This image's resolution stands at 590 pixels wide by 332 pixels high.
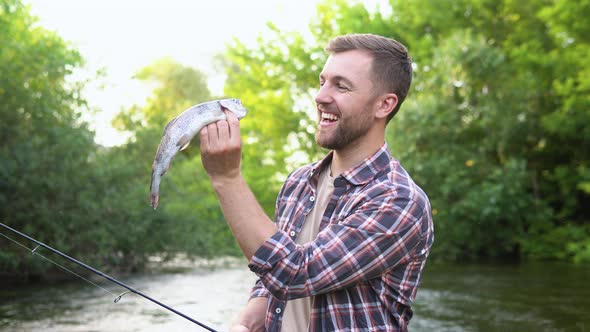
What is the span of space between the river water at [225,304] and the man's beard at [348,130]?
5.86m

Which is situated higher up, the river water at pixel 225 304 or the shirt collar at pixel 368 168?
the river water at pixel 225 304

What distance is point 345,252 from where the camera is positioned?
1.87m

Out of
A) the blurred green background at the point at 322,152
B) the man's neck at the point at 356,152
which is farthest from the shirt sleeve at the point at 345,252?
the blurred green background at the point at 322,152

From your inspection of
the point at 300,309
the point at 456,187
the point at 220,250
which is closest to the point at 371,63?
the point at 300,309

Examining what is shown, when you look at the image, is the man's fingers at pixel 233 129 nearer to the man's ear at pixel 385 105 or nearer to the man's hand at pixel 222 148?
the man's hand at pixel 222 148

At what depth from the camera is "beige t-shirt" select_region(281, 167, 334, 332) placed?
6.93ft

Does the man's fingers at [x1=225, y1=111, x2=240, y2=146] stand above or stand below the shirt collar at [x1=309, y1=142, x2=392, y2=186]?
above

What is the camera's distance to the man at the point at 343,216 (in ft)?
6.06

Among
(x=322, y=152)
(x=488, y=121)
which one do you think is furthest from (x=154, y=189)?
(x=322, y=152)

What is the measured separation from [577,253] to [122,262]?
1039 centimetres

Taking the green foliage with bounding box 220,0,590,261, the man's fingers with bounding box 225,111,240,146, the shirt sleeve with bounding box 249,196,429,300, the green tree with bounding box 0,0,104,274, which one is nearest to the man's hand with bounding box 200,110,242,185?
the man's fingers with bounding box 225,111,240,146

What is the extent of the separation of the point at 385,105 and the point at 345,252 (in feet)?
1.74

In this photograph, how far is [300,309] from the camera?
2123 millimetres

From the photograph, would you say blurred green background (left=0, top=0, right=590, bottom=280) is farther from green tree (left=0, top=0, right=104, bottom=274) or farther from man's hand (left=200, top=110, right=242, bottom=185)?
man's hand (left=200, top=110, right=242, bottom=185)
